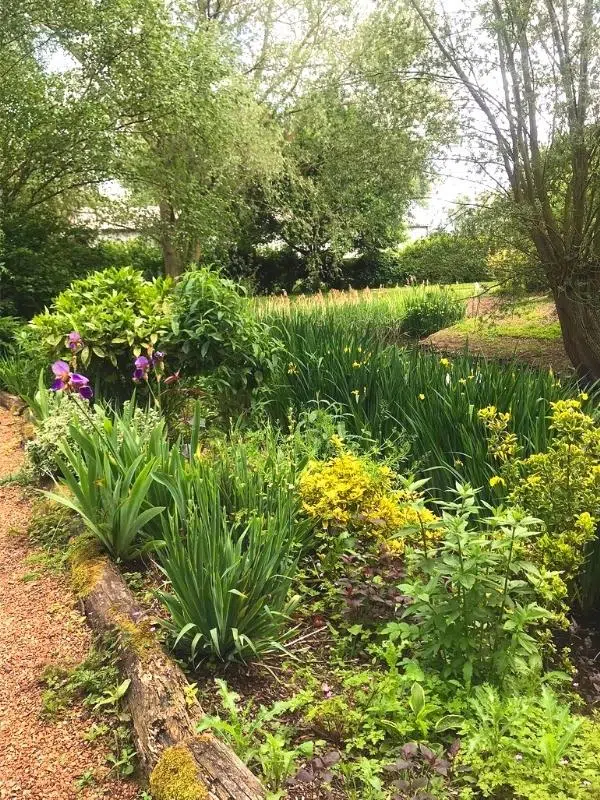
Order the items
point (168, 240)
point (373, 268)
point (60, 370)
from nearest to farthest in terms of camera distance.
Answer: point (60, 370) → point (168, 240) → point (373, 268)

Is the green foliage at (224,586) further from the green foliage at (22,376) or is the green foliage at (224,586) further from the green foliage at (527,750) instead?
the green foliage at (22,376)

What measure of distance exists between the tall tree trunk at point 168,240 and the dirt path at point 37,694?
9316 mm

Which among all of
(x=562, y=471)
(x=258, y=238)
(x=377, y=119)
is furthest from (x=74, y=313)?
(x=258, y=238)

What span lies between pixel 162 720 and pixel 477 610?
101cm

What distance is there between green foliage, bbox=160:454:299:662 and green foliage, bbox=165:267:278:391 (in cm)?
196

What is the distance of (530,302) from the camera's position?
680 centimetres

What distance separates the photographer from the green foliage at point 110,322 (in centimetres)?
445

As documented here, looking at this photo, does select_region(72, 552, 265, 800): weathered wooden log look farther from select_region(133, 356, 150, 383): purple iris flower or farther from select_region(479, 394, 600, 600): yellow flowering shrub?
select_region(133, 356, 150, 383): purple iris flower

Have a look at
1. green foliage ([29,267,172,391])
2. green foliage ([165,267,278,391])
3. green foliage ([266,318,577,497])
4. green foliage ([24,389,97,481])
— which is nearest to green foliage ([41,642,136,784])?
green foliage ([24,389,97,481])

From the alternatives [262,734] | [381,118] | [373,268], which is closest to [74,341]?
[262,734]

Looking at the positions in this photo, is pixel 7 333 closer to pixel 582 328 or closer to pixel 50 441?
pixel 50 441

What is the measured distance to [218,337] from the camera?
4133mm

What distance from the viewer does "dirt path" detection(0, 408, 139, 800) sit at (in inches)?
66.2

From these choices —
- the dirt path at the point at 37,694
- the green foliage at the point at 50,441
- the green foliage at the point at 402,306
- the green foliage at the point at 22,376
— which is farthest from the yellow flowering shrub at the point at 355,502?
the green foliage at the point at 402,306
